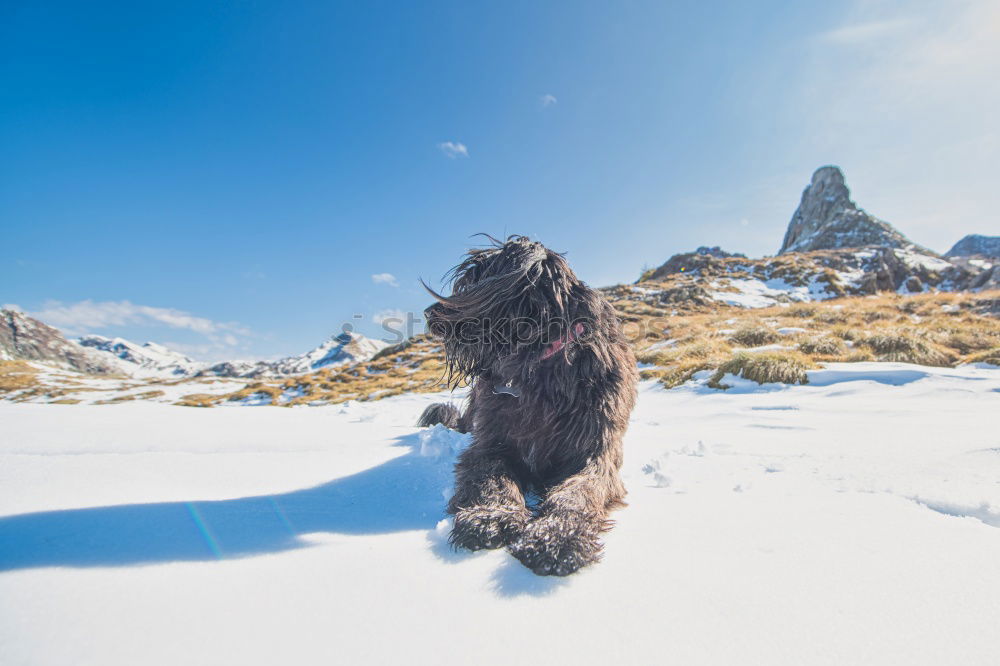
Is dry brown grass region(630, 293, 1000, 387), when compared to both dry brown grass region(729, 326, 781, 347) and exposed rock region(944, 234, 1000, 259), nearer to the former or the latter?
dry brown grass region(729, 326, 781, 347)

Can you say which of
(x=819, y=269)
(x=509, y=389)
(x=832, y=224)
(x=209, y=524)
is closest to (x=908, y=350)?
(x=509, y=389)

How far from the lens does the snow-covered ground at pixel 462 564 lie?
102 cm

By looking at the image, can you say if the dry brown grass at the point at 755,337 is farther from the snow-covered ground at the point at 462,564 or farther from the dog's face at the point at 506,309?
the dog's face at the point at 506,309

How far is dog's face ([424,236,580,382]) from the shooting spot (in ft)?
7.91

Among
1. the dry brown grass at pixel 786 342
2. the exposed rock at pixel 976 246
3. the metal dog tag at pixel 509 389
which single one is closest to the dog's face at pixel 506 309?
the metal dog tag at pixel 509 389

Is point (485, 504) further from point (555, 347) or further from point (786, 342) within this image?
point (786, 342)

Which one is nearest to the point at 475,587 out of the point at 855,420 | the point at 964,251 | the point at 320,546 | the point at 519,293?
the point at 320,546

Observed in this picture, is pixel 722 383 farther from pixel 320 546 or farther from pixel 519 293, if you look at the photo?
pixel 320 546

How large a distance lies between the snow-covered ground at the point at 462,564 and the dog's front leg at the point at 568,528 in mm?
64

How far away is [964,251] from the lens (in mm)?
74562

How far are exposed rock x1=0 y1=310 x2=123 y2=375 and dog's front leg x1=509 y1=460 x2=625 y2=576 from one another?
121 metres

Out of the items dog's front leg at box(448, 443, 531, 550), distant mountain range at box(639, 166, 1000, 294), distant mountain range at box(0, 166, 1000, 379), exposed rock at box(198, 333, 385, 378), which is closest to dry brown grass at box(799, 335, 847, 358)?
dog's front leg at box(448, 443, 531, 550)

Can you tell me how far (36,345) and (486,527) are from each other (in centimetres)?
14150

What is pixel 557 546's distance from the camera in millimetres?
1494
